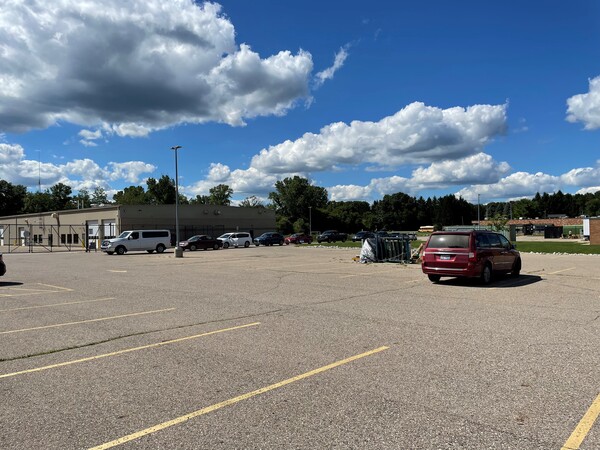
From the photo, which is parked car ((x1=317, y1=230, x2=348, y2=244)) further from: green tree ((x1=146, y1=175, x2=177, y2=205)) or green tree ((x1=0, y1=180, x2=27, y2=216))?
green tree ((x1=0, y1=180, x2=27, y2=216))

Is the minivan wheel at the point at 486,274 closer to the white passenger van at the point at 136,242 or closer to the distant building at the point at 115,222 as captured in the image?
the white passenger van at the point at 136,242

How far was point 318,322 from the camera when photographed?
8.34 meters

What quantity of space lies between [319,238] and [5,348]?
2329 inches

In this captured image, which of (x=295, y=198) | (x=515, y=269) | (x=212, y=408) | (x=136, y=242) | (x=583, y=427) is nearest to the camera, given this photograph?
(x=583, y=427)

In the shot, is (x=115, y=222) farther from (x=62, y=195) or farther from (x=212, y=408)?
(x=62, y=195)

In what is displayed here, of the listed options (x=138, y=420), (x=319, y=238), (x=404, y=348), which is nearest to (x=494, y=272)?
(x=404, y=348)

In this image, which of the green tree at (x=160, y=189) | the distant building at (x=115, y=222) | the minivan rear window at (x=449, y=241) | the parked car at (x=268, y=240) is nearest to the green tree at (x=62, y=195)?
the green tree at (x=160, y=189)

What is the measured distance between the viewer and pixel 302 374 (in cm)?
530

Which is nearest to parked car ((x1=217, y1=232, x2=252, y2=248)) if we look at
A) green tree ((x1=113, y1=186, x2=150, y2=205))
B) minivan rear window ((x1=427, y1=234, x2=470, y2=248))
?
minivan rear window ((x1=427, y1=234, x2=470, y2=248))

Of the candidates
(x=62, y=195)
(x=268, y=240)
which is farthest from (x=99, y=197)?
(x=268, y=240)

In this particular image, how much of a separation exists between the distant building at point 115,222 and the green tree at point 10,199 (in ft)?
135

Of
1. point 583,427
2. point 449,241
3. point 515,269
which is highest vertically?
point 449,241

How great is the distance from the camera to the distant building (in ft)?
189

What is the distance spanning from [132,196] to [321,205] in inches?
2197
